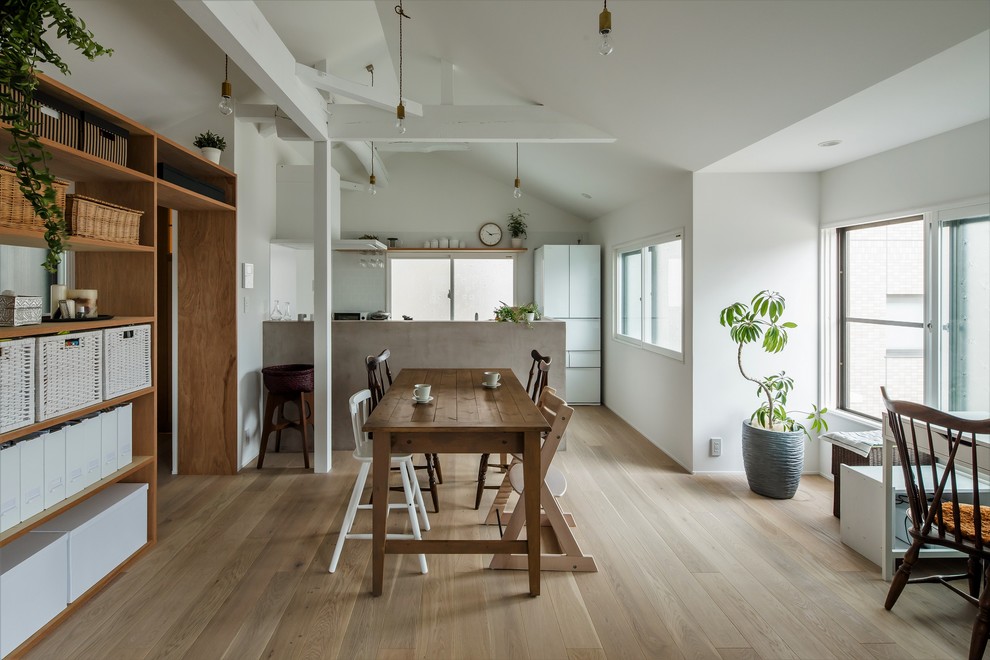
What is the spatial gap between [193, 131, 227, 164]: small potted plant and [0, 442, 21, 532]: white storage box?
2.32 meters

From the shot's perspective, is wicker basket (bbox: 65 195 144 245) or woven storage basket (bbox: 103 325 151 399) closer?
wicker basket (bbox: 65 195 144 245)

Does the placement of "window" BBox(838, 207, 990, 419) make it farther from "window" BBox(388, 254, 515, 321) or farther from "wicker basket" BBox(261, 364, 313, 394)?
"window" BBox(388, 254, 515, 321)

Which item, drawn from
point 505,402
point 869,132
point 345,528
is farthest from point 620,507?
point 869,132

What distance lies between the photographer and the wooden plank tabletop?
7.55 ft

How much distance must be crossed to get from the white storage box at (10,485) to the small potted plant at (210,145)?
232 centimetres

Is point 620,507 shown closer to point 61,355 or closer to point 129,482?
point 129,482

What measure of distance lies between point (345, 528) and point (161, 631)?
0.81 m

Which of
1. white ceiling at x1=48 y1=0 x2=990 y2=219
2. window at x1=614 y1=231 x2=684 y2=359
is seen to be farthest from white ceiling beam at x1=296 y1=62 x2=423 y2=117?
window at x1=614 y1=231 x2=684 y2=359

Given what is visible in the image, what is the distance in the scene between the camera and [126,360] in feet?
8.70

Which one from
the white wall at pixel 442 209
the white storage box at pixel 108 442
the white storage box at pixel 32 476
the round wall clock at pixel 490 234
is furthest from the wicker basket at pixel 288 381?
the round wall clock at pixel 490 234

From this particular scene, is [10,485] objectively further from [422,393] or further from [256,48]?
[256,48]

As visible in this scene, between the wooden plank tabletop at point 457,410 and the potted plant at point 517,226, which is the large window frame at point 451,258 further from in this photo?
the wooden plank tabletop at point 457,410

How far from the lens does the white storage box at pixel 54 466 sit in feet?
7.11

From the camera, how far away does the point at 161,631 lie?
2.09 metres
